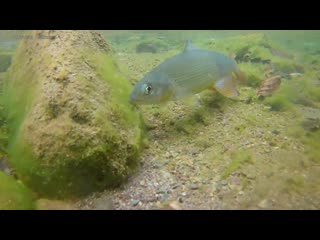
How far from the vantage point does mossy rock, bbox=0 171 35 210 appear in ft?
10.8

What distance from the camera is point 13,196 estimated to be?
3340 mm

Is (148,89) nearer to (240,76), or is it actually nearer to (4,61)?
(240,76)

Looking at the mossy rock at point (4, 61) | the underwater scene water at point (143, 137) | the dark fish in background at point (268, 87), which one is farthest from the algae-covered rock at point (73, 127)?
the mossy rock at point (4, 61)

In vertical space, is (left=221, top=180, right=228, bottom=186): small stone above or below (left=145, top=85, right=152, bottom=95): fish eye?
below

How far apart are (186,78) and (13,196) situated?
10.6 ft

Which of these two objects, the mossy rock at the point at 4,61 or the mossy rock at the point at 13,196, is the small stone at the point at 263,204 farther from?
the mossy rock at the point at 4,61

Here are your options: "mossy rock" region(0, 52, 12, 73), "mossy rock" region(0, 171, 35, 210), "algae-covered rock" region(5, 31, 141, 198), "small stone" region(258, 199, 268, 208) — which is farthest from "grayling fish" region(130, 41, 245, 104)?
"mossy rock" region(0, 52, 12, 73)

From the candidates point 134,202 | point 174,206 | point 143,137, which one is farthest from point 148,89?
point 174,206

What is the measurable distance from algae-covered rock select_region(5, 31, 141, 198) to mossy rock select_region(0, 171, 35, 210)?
0.14m

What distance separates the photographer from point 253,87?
7.10 metres

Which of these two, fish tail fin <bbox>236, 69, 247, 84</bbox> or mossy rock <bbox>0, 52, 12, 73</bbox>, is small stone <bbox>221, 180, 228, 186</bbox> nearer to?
fish tail fin <bbox>236, 69, 247, 84</bbox>

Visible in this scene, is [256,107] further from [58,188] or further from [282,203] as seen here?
[58,188]

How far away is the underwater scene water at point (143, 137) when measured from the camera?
3.43 meters
